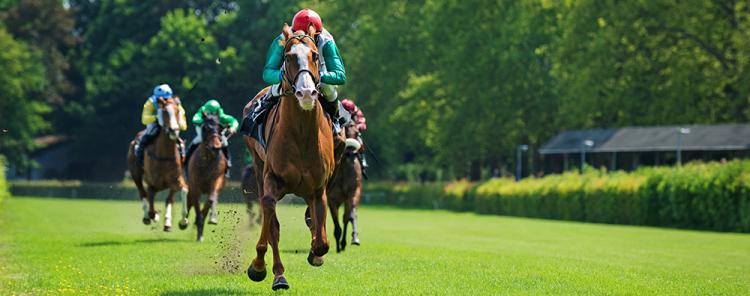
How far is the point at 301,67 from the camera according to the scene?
36.8ft

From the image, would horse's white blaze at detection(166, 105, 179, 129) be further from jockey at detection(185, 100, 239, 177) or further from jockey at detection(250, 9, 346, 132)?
jockey at detection(250, 9, 346, 132)

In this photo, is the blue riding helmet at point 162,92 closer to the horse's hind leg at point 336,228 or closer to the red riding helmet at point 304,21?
the horse's hind leg at point 336,228

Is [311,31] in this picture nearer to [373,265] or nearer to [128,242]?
[373,265]

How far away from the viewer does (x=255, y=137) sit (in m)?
13.1

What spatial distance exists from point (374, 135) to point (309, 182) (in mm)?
61750

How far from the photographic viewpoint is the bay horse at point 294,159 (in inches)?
463

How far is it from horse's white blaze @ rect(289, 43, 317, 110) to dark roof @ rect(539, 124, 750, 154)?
139ft

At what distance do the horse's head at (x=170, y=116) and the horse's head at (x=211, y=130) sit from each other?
600mm

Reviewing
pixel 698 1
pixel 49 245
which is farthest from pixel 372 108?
pixel 49 245

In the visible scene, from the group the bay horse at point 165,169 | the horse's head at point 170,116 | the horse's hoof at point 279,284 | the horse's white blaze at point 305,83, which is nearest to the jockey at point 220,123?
the bay horse at point 165,169

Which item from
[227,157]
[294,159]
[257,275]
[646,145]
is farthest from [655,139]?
[294,159]

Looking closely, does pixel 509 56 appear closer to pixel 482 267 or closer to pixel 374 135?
pixel 374 135

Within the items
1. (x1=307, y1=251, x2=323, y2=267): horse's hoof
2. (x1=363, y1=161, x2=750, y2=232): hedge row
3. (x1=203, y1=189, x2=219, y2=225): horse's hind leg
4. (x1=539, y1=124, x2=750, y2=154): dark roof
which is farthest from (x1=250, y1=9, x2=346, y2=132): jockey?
(x1=539, y1=124, x2=750, y2=154): dark roof

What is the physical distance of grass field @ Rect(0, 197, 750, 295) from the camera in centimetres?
1297
